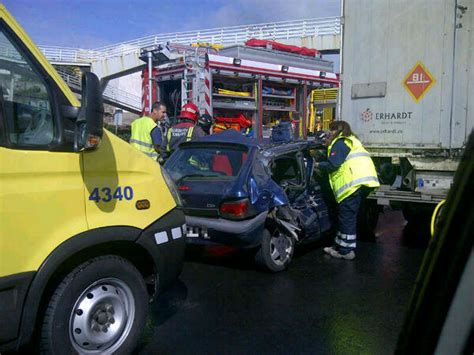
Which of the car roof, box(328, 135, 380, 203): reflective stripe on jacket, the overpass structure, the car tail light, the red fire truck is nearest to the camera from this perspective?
the car tail light

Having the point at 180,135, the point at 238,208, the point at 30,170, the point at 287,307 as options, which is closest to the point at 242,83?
the point at 180,135

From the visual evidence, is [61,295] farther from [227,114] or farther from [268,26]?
[268,26]

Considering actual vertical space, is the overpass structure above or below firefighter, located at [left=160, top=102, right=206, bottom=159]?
above

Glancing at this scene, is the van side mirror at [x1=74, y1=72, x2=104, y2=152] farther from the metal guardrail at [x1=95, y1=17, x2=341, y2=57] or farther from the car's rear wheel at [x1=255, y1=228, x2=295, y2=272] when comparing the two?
the metal guardrail at [x1=95, y1=17, x2=341, y2=57]

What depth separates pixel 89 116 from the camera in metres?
2.74

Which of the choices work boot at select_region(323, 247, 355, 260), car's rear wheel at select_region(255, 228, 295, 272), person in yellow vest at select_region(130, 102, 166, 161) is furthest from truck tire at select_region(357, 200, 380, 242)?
person in yellow vest at select_region(130, 102, 166, 161)

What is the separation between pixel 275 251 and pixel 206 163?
1.28 m

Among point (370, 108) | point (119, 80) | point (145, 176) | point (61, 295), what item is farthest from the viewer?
point (119, 80)

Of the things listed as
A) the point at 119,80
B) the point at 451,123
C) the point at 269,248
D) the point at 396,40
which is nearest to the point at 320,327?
the point at 269,248

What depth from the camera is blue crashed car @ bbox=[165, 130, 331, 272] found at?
5168 millimetres

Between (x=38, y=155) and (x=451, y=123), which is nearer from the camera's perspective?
(x=38, y=155)

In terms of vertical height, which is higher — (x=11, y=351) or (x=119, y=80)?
(x=119, y=80)

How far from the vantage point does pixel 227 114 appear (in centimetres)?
1102

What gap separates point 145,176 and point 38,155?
32.6 inches
